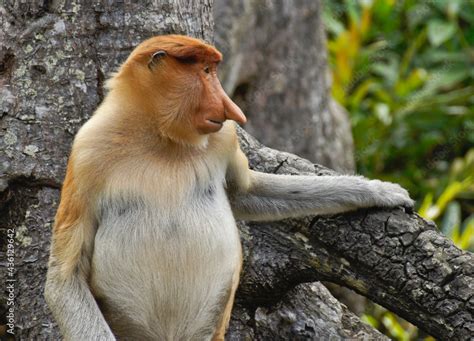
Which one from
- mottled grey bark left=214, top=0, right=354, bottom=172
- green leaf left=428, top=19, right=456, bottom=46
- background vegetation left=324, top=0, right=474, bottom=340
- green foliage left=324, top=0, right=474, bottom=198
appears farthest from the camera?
green leaf left=428, top=19, right=456, bottom=46

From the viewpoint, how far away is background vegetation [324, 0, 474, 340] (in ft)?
24.8

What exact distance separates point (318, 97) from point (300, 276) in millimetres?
3699

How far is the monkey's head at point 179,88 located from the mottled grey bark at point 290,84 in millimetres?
4160

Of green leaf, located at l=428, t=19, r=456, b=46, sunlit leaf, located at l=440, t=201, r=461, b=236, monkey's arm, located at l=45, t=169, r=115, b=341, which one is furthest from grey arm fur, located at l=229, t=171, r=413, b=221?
green leaf, located at l=428, t=19, r=456, b=46

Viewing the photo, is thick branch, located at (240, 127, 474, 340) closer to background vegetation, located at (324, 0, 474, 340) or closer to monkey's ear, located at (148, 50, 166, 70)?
monkey's ear, located at (148, 50, 166, 70)

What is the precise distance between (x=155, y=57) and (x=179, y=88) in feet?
0.41

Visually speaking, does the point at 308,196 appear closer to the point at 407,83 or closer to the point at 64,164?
the point at 64,164

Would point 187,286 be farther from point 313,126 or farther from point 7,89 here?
point 313,126

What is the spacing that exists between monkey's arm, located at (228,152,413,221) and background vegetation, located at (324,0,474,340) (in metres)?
3.65

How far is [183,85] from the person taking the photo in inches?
114

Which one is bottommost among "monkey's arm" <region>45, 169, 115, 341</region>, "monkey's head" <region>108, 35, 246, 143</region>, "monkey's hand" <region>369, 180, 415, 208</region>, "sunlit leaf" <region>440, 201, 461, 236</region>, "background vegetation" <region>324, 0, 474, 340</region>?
"sunlit leaf" <region>440, 201, 461, 236</region>

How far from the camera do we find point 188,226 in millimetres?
2938

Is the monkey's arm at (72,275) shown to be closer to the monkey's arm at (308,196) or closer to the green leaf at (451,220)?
the monkey's arm at (308,196)

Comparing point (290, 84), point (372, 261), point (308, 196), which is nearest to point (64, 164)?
point (308, 196)
